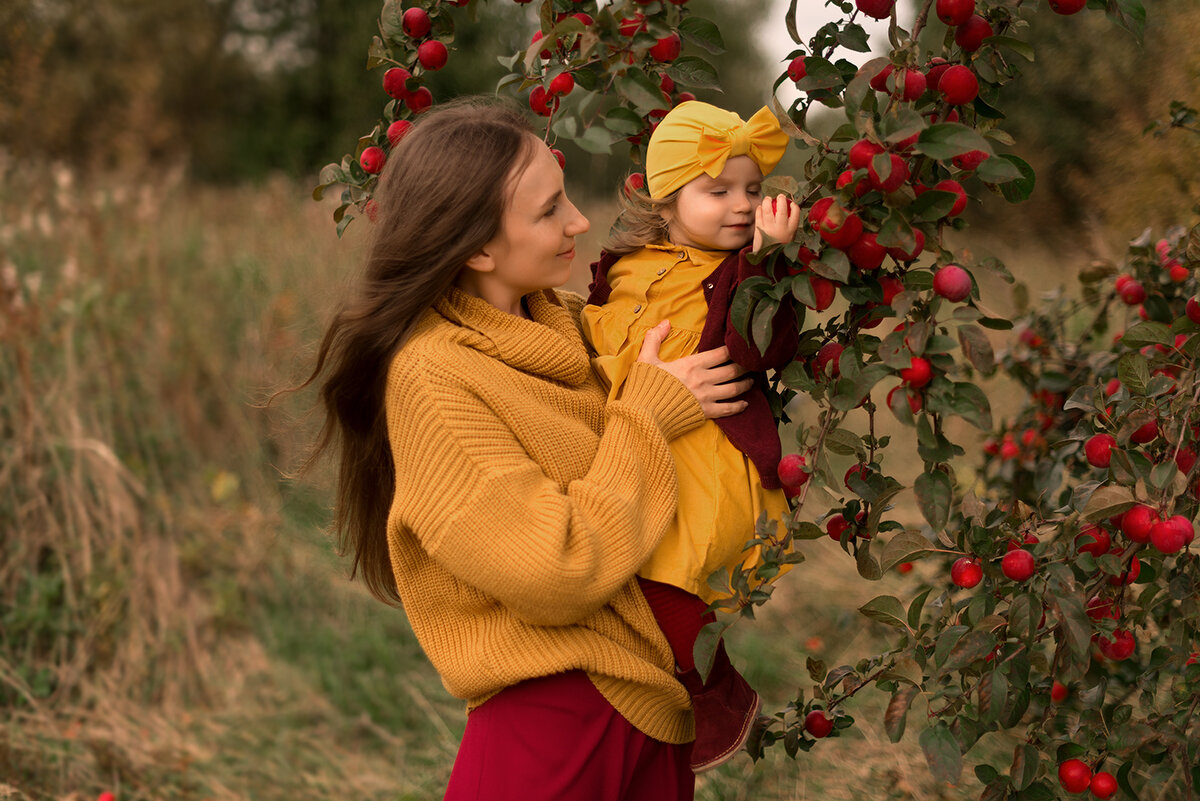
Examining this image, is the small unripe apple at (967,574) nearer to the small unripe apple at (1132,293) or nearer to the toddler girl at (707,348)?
the toddler girl at (707,348)

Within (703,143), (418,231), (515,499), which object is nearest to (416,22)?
(418,231)

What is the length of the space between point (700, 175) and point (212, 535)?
267 cm

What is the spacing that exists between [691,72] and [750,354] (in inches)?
16.7

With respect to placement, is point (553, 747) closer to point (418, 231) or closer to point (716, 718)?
point (716, 718)

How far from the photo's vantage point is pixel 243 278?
432cm

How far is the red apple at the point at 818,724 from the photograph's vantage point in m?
1.45

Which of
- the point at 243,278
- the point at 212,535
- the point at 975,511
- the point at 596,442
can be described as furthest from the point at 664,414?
the point at 243,278

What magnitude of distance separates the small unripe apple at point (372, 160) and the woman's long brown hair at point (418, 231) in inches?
6.4

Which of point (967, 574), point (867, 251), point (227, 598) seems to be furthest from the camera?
point (227, 598)

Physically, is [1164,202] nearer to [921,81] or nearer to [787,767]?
[787,767]

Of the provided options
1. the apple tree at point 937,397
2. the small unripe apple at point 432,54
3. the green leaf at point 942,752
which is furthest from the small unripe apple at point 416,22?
the green leaf at point 942,752

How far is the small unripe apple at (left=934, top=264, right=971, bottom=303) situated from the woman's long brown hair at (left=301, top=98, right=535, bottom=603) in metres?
0.60

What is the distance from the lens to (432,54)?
5.30ft

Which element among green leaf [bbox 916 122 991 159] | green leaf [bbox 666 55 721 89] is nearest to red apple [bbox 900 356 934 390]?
green leaf [bbox 916 122 991 159]
